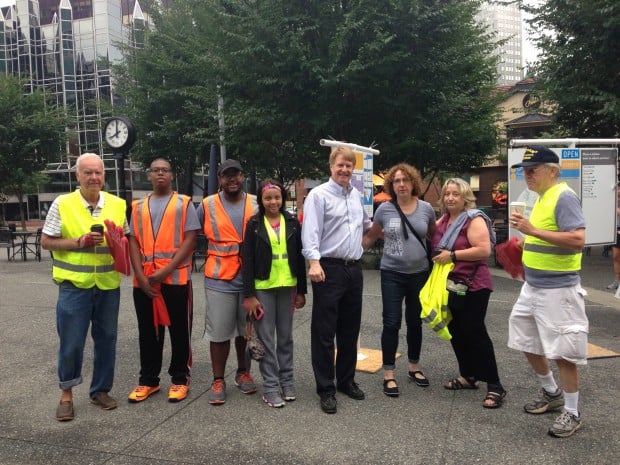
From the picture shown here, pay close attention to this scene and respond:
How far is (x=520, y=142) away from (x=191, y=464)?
18.3 ft

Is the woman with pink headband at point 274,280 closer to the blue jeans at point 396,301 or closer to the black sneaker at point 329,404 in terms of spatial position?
the black sneaker at point 329,404

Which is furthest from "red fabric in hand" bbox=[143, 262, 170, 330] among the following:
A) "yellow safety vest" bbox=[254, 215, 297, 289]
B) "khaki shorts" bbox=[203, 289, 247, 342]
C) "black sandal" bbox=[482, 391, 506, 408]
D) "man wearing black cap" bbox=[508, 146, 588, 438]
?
"man wearing black cap" bbox=[508, 146, 588, 438]

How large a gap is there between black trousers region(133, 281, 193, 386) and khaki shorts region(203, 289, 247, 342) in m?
0.21

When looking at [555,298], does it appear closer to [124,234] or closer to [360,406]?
[360,406]

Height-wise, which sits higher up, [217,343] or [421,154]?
[421,154]

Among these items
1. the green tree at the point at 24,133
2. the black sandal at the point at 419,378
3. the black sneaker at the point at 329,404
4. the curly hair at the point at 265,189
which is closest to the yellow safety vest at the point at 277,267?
the curly hair at the point at 265,189

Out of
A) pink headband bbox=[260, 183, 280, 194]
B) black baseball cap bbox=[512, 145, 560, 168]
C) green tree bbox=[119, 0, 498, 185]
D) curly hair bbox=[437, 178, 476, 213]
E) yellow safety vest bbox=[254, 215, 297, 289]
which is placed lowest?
yellow safety vest bbox=[254, 215, 297, 289]

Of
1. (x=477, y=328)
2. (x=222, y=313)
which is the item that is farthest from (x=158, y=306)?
(x=477, y=328)

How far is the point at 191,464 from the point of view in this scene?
9.96ft

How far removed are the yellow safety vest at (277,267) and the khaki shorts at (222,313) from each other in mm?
261

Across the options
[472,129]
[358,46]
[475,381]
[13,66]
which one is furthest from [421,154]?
[13,66]

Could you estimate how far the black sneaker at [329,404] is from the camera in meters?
3.76

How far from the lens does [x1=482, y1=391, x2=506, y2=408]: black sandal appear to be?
12.4ft

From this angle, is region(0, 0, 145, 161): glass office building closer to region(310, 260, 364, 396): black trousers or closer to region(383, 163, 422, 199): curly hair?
region(383, 163, 422, 199): curly hair
